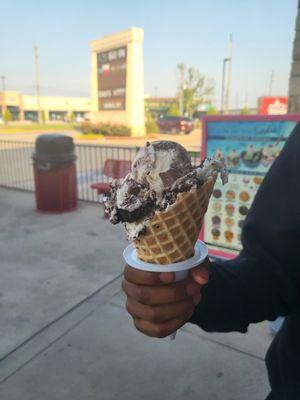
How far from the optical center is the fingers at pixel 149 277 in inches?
41.4

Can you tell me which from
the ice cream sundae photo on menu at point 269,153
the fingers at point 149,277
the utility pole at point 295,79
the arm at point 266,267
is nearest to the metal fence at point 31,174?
the utility pole at point 295,79

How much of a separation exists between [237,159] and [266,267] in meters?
2.30

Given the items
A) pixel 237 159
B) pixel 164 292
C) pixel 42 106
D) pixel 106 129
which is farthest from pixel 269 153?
pixel 42 106

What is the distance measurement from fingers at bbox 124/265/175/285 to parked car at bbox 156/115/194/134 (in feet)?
103

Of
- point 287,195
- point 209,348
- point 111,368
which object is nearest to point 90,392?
point 111,368

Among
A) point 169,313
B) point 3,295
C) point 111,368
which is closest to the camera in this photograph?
point 169,313

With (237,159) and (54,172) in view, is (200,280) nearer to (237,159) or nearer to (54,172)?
(237,159)

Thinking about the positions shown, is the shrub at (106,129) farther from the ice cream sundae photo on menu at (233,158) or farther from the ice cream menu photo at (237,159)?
the ice cream sundae photo on menu at (233,158)

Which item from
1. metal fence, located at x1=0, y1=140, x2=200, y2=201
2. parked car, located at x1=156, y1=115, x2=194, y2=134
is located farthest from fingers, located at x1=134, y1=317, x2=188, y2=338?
parked car, located at x1=156, y1=115, x2=194, y2=134

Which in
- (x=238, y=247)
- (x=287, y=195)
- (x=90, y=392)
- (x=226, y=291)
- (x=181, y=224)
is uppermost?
(x=287, y=195)

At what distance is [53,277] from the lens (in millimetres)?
4258

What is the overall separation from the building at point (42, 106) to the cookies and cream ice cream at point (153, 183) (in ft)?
295

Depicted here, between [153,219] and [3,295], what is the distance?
3.28 metres

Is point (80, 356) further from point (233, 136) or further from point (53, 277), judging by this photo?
point (233, 136)
